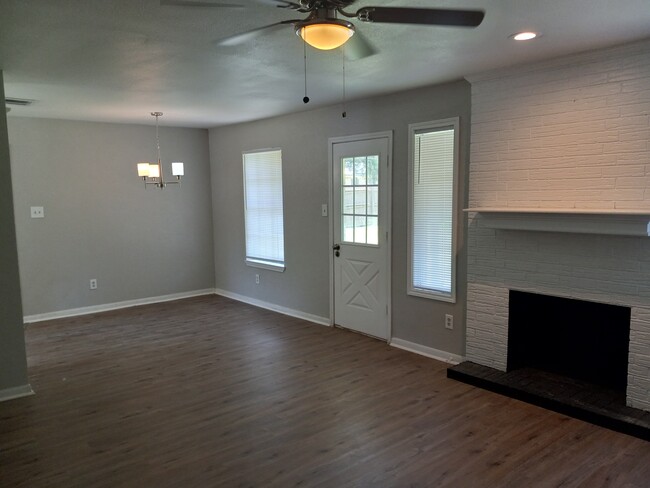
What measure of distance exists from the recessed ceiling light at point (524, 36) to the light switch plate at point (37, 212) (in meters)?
5.52

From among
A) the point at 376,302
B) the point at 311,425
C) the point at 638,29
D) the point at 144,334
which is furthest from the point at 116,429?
the point at 638,29

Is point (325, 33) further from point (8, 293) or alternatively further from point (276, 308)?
point (276, 308)

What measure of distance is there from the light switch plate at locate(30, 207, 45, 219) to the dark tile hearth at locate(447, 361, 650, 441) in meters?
5.07

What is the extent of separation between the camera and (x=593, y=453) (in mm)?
2734

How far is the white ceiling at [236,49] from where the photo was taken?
236 cm

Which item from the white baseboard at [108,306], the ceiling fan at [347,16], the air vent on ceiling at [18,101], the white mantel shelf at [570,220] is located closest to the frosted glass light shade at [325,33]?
the ceiling fan at [347,16]

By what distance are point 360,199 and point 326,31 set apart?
3.06 metres

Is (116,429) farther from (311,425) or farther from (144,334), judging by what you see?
(144,334)

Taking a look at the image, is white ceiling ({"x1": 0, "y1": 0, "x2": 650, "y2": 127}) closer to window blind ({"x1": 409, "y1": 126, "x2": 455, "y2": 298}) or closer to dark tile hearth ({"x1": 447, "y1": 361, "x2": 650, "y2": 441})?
window blind ({"x1": 409, "y1": 126, "x2": 455, "y2": 298})

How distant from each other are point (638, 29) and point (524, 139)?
1.00 m

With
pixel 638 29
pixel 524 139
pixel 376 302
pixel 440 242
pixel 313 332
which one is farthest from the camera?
pixel 313 332

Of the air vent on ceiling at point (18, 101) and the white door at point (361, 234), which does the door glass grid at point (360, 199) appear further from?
the air vent on ceiling at point (18, 101)

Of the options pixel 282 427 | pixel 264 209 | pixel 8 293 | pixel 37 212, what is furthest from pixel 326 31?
pixel 37 212

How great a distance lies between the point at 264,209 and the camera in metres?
A: 6.27
